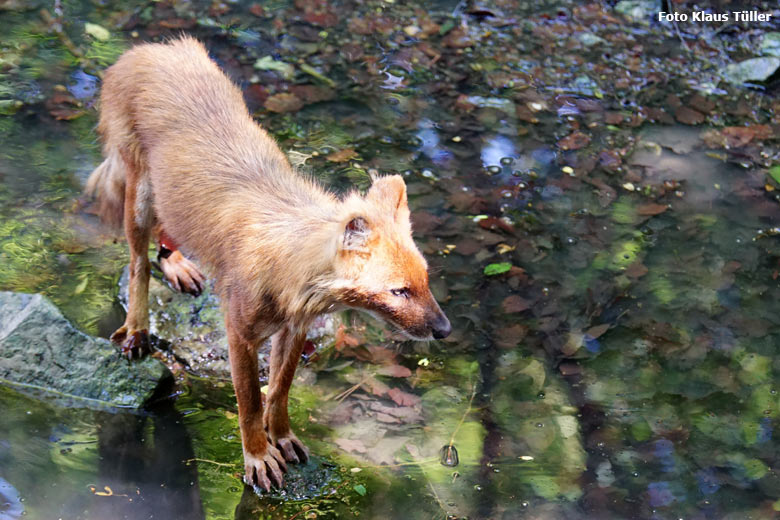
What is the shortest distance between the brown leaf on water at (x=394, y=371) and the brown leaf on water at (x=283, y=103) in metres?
2.97

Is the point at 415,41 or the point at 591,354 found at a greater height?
the point at 415,41

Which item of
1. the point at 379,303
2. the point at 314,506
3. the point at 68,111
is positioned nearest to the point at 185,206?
the point at 379,303

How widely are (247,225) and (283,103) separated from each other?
332 centimetres

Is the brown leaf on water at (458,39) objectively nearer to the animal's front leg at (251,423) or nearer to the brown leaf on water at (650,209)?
the brown leaf on water at (650,209)

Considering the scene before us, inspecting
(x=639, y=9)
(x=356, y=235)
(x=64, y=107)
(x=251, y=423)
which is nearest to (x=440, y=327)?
(x=356, y=235)

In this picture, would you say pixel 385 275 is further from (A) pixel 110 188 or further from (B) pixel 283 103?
(B) pixel 283 103

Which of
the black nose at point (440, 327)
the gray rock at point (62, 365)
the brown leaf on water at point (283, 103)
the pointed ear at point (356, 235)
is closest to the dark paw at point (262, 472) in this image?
the gray rock at point (62, 365)

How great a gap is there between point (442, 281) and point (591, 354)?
112 cm

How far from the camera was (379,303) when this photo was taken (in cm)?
347

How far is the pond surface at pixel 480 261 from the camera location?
4137 millimetres

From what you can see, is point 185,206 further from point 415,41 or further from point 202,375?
point 415,41

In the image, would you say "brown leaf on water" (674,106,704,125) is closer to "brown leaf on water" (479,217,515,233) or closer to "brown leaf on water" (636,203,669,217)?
"brown leaf on water" (636,203,669,217)

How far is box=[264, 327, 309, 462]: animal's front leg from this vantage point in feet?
13.6

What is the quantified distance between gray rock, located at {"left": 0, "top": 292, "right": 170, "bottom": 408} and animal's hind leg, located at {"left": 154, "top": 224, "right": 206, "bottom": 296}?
35.3 inches
